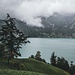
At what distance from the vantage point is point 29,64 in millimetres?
52875

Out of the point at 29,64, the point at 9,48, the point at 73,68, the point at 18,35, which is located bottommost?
the point at 73,68

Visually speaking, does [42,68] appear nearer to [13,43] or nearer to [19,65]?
[19,65]

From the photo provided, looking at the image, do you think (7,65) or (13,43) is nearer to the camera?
(7,65)

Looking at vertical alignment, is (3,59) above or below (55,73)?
above

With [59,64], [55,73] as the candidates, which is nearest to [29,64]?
[55,73]

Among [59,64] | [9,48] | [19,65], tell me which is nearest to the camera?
[19,65]

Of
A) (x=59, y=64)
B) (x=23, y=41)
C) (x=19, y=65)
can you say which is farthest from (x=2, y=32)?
(x=59, y=64)

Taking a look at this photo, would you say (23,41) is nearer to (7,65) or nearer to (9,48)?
(9,48)

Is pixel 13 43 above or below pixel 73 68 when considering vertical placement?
above

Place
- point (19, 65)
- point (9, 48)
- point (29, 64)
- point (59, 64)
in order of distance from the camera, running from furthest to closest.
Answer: point (59, 64) < point (9, 48) < point (29, 64) < point (19, 65)

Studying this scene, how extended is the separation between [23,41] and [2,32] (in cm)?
802

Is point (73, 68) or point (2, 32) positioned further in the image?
point (73, 68)

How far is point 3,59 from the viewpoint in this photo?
2189 inches

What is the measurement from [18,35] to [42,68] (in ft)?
43.4
